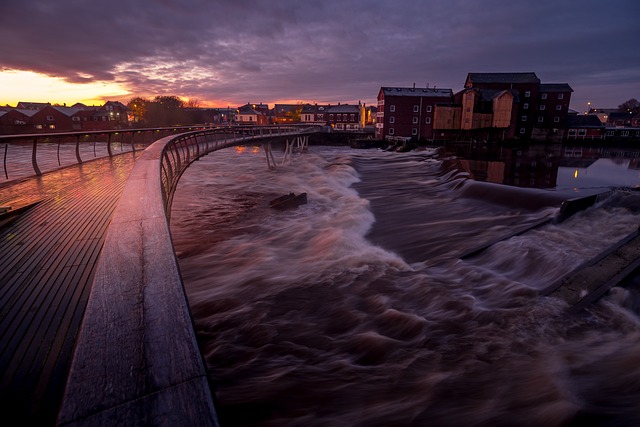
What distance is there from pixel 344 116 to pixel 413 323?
8649 cm

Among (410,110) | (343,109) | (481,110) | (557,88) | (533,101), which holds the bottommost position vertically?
(481,110)

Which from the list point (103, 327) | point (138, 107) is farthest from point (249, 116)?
point (103, 327)

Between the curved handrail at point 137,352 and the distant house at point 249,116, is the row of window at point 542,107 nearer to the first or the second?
the curved handrail at point 137,352

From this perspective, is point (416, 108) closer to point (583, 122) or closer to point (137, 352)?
point (583, 122)

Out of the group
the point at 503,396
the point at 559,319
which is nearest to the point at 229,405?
the point at 503,396

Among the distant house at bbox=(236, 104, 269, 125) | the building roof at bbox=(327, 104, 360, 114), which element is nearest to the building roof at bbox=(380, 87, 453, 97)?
the building roof at bbox=(327, 104, 360, 114)

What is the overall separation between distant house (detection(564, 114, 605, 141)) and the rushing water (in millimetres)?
61602

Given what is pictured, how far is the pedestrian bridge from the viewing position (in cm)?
124

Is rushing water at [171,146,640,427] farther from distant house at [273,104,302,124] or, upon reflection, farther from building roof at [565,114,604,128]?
distant house at [273,104,302,124]

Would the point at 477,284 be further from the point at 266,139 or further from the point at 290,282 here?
the point at 266,139

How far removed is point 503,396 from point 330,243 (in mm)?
6051

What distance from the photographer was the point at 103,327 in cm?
166

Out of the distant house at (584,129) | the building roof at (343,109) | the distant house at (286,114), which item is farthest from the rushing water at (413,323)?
the distant house at (286,114)

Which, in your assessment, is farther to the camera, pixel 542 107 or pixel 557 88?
pixel 542 107
